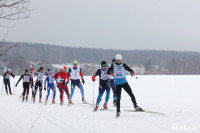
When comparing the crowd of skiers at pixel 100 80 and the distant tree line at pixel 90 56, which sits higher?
the distant tree line at pixel 90 56

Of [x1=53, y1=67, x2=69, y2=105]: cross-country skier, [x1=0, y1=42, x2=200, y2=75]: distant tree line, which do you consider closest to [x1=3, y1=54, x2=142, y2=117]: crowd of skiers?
[x1=53, y1=67, x2=69, y2=105]: cross-country skier

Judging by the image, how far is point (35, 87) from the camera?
17531mm

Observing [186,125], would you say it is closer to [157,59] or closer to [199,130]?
[199,130]

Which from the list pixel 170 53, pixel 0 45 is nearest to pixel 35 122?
pixel 0 45

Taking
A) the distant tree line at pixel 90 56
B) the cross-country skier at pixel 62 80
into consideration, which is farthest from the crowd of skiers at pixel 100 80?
the distant tree line at pixel 90 56

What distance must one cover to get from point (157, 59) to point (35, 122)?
155m

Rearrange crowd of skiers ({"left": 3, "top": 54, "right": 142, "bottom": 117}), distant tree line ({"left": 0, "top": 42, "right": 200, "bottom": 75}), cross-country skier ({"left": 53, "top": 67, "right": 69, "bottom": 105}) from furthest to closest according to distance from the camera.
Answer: distant tree line ({"left": 0, "top": 42, "right": 200, "bottom": 75}), cross-country skier ({"left": 53, "top": 67, "right": 69, "bottom": 105}), crowd of skiers ({"left": 3, "top": 54, "right": 142, "bottom": 117})

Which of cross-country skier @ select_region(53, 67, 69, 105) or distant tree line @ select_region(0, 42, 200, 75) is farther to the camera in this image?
distant tree line @ select_region(0, 42, 200, 75)

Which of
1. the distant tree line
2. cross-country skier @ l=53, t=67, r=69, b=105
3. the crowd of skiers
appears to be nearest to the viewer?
the crowd of skiers

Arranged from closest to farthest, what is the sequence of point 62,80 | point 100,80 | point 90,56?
point 100,80 → point 62,80 → point 90,56

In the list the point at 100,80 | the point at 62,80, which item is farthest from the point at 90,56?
the point at 100,80

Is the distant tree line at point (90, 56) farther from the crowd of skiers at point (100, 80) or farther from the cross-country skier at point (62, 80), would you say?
the cross-country skier at point (62, 80)

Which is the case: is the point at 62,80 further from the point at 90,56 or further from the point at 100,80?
the point at 90,56

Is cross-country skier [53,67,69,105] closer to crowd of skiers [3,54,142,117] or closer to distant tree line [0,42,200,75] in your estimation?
crowd of skiers [3,54,142,117]
